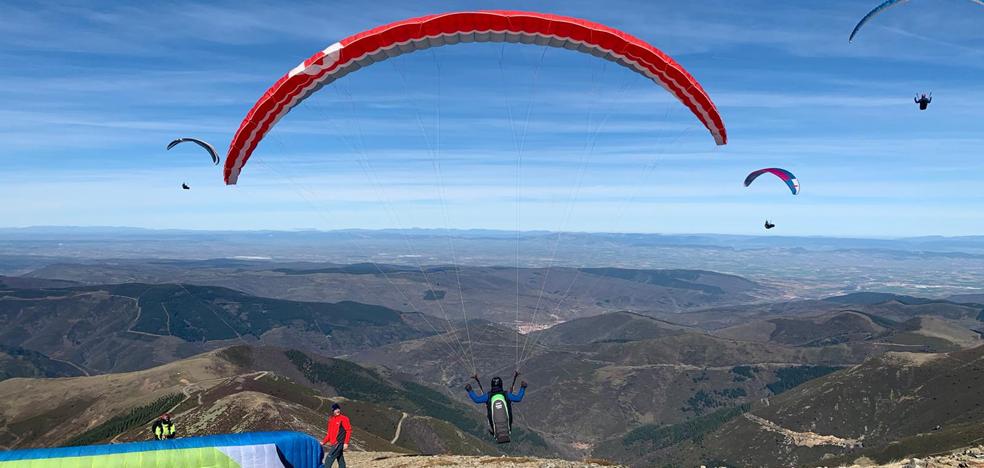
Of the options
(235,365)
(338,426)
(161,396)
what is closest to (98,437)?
(161,396)

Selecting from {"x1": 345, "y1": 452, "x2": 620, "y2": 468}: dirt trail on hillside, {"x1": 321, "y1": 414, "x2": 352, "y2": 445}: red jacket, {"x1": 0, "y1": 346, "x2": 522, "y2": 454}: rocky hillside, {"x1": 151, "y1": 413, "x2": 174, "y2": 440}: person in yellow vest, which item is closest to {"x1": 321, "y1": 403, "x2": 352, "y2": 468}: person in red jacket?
{"x1": 321, "y1": 414, "x2": 352, "y2": 445}: red jacket

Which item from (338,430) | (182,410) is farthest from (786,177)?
(182,410)

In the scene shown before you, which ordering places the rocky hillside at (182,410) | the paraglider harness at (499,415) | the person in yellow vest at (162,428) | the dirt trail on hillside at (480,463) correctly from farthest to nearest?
the rocky hillside at (182,410) < the dirt trail on hillside at (480,463) < the person in yellow vest at (162,428) < the paraglider harness at (499,415)

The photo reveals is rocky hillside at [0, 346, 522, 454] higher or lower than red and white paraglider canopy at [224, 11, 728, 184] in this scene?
lower

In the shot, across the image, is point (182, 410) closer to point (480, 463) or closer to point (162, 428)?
point (162, 428)

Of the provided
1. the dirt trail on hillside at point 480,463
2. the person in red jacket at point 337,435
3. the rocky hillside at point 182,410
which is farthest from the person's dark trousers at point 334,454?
the rocky hillside at point 182,410

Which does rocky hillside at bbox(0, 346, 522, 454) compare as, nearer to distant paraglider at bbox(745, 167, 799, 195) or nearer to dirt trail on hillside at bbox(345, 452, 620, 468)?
dirt trail on hillside at bbox(345, 452, 620, 468)

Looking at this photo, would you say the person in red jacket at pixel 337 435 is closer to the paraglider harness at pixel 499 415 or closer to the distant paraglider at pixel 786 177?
the paraglider harness at pixel 499 415

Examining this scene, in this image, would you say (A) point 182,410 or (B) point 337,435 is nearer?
(B) point 337,435

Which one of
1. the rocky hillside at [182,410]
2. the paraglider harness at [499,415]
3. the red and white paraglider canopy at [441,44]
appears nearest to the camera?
the red and white paraglider canopy at [441,44]
